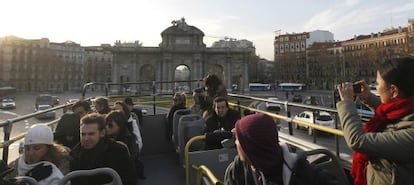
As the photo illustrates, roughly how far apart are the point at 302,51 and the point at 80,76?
79270 millimetres

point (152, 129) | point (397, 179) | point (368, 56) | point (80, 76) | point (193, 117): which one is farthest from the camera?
point (80, 76)

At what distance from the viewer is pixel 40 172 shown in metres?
2.62

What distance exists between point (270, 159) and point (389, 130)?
908 mm

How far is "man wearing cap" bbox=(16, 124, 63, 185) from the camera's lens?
2.61 meters

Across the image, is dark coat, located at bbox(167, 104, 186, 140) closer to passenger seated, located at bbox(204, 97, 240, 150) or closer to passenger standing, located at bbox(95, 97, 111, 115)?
passenger standing, located at bbox(95, 97, 111, 115)

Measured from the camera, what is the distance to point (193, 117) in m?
6.09

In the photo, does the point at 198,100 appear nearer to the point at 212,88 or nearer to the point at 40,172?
the point at 212,88

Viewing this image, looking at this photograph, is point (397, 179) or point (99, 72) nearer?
point (397, 179)

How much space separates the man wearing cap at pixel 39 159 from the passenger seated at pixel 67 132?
1.32 metres

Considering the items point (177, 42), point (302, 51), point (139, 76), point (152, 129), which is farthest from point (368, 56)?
point (152, 129)

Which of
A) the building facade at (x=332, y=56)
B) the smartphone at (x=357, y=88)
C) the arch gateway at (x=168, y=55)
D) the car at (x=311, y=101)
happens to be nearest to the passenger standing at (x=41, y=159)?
the smartphone at (x=357, y=88)

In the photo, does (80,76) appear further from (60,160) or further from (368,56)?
(60,160)

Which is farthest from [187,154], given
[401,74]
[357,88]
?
[401,74]

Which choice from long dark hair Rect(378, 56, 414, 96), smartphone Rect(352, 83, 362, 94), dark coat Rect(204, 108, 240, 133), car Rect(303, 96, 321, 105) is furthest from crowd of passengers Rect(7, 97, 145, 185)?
car Rect(303, 96, 321, 105)
